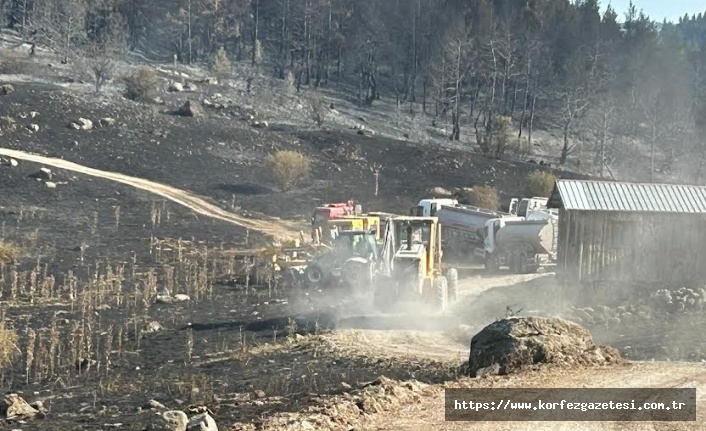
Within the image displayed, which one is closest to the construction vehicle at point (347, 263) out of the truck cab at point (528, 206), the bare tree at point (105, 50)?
the truck cab at point (528, 206)

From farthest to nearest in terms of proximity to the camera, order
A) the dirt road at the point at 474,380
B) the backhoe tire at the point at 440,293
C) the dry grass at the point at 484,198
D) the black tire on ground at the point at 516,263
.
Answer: the dry grass at the point at 484,198 → the black tire on ground at the point at 516,263 → the backhoe tire at the point at 440,293 → the dirt road at the point at 474,380

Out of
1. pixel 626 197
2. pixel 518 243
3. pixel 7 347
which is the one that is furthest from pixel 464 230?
pixel 7 347

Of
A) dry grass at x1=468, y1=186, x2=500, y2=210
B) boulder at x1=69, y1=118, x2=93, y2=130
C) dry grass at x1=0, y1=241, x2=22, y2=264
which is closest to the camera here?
dry grass at x1=0, y1=241, x2=22, y2=264

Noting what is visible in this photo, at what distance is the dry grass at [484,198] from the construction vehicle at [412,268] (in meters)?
21.0

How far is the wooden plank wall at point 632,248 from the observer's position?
27250 millimetres

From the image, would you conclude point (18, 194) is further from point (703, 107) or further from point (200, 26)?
point (703, 107)

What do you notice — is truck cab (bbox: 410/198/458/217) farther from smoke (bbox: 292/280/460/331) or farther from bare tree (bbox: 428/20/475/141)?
bare tree (bbox: 428/20/475/141)

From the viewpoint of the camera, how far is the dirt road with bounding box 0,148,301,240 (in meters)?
41.4

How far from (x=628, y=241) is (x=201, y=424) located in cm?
1821

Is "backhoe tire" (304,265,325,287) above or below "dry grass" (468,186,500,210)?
below

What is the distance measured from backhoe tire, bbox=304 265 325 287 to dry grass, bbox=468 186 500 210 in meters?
Answer: 20.6

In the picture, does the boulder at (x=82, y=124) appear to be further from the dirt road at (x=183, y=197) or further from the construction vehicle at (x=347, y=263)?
the construction vehicle at (x=347, y=263)

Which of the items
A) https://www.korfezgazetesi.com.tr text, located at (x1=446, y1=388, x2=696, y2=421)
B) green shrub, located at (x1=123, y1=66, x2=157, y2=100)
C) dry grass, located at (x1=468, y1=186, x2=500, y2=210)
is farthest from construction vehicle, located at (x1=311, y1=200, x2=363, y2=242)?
green shrub, located at (x1=123, y1=66, x2=157, y2=100)

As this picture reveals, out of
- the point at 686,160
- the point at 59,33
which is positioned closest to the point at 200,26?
the point at 59,33
